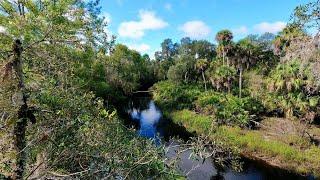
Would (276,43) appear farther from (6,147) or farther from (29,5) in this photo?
(6,147)

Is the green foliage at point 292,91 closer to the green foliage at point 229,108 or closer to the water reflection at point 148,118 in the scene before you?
the green foliage at point 229,108

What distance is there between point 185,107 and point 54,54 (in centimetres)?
4241

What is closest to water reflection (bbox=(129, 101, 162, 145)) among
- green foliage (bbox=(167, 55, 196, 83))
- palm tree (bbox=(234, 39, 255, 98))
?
green foliage (bbox=(167, 55, 196, 83))

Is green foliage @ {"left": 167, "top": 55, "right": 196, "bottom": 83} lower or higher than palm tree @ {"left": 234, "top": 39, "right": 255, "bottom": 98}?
lower

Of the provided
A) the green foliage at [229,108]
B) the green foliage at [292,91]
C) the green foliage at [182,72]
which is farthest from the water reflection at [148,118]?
the green foliage at [292,91]

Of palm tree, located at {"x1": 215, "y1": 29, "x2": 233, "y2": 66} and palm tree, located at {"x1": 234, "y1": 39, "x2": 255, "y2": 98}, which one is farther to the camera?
palm tree, located at {"x1": 215, "y1": 29, "x2": 233, "y2": 66}

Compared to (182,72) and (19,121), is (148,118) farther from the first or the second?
(19,121)

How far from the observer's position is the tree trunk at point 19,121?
19.8 ft

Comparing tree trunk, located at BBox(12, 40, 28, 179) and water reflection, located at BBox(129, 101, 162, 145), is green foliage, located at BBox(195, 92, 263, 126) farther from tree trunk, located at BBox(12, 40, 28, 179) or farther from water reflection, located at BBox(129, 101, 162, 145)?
tree trunk, located at BBox(12, 40, 28, 179)

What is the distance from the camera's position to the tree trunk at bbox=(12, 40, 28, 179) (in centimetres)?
Answer: 604

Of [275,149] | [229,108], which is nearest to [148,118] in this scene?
[229,108]

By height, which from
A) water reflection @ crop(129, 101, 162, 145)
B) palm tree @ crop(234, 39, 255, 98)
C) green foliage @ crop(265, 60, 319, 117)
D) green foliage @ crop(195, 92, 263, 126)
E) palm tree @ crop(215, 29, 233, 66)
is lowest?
water reflection @ crop(129, 101, 162, 145)

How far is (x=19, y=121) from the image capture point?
19.7ft

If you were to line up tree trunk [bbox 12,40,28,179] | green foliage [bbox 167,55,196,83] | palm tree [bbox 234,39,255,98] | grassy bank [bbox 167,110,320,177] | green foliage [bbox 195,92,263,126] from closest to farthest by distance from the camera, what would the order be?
tree trunk [bbox 12,40,28,179] → grassy bank [bbox 167,110,320,177] → green foliage [bbox 195,92,263,126] → palm tree [bbox 234,39,255,98] → green foliage [bbox 167,55,196,83]
